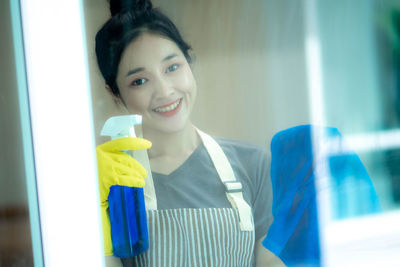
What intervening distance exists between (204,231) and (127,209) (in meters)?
0.17

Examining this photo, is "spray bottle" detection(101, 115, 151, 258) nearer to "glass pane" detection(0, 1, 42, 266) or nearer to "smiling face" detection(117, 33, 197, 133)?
"smiling face" detection(117, 33, 197, 133)

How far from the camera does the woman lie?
2.41 feet

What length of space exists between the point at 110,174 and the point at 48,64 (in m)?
0.25

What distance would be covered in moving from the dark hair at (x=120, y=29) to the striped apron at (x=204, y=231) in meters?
0.24

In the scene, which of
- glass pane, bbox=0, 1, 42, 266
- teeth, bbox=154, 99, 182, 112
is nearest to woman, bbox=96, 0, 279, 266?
teeth, bbox=154, 99, 182, 112

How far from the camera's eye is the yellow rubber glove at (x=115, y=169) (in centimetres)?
72

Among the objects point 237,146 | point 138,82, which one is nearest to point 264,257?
point 237,146

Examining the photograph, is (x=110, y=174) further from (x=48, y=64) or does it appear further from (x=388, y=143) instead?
(x=388, y=143)

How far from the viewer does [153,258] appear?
754 mm

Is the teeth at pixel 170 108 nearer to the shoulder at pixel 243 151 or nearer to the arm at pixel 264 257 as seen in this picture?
the shoulder at pixel 243 151

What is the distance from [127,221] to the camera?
0.74m

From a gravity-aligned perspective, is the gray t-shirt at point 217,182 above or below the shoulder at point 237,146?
below

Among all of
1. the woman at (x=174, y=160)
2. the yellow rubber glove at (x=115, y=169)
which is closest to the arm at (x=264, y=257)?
the woman at (x=174, y=160)

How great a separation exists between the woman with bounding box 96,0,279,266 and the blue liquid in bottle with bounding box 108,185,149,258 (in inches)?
0.5
